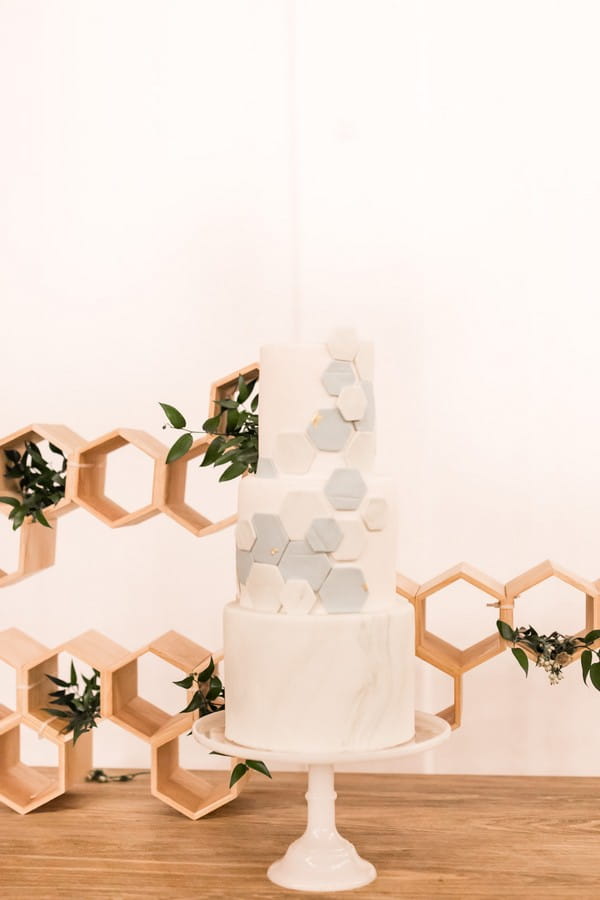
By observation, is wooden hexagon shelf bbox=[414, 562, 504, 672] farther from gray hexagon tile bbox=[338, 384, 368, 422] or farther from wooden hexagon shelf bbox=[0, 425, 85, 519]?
wooden hexagon shelf bbox=[0, 425, 85, 519]

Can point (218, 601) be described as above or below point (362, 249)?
below

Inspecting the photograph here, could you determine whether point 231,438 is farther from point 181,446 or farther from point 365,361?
point 365,361

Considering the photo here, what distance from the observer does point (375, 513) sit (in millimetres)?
1218

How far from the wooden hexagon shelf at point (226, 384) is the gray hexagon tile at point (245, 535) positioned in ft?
0.79

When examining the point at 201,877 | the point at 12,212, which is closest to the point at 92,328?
the point at 12,212

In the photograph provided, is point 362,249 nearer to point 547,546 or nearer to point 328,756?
point 547,546

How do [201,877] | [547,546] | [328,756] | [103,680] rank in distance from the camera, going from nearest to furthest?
1. [328,756]
2. [201,877]
3. [103,680]
4. [547,546]

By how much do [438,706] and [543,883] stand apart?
1.57 ft

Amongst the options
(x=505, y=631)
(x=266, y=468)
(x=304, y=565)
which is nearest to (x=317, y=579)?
(x=304, y=565)

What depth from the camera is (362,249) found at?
171cm

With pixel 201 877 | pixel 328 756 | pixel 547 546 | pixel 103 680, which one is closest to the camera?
pixel 328 756

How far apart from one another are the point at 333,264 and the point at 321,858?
85cm

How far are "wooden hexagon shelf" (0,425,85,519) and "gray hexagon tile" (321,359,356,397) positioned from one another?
0.41 m

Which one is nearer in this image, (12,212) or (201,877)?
(201,877)
